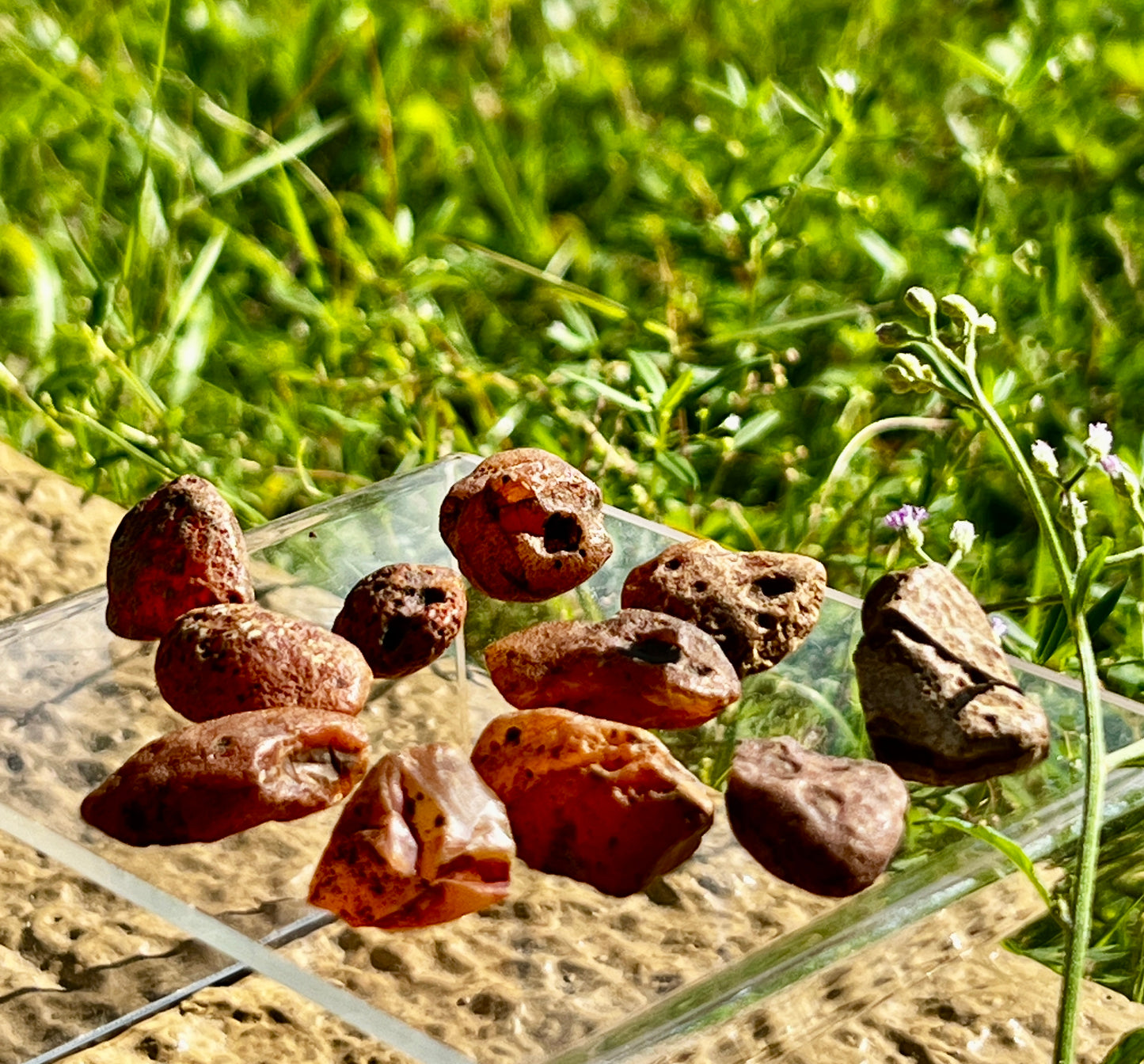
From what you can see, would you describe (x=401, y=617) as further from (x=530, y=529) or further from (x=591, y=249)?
(x=591, y=249)

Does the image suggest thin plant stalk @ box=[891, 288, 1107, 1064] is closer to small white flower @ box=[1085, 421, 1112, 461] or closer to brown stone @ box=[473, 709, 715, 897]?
small white flower @ box=[1085, 421, 1112, 461]

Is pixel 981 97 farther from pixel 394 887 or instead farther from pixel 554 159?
pixel 394 887

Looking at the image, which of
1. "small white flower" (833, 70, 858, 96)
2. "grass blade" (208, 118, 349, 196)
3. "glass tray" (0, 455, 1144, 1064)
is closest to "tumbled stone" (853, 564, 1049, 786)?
"glass tray" (0, 455, 1144, 1064)

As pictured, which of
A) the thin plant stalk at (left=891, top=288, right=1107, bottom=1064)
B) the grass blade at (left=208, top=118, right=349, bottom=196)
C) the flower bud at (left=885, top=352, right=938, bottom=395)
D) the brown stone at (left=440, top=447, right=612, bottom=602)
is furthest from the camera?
the grass blade at (left=208, top=118, right=349, bottom=196)

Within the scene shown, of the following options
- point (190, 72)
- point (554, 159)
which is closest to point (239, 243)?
point (190, 72)

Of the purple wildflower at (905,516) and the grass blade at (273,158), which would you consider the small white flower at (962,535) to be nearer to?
the purple wildflower at (905,516)

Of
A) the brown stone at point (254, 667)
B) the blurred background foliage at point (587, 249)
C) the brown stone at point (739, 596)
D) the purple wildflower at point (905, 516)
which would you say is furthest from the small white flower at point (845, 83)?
the brown stone at point (254, 667)
